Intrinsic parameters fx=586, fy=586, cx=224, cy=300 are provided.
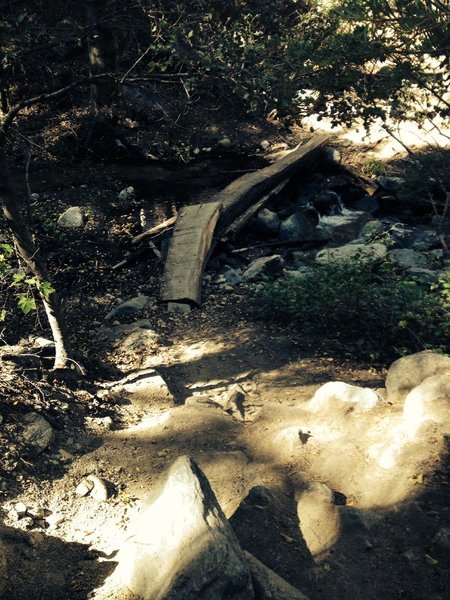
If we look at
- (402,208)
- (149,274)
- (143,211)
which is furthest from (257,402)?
(402,208)

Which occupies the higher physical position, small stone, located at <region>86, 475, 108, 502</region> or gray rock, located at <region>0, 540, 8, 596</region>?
gray rock, located at <region>0, 540, 8, 596</region>

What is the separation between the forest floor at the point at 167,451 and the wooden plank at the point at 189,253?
284mm

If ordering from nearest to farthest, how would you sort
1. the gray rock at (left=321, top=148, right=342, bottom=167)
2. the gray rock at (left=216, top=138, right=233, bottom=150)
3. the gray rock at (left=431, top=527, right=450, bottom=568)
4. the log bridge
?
the gray rock at (left=431, top=527, right=450, bottom=568) < the log bridge < the gray rock at (left=321, top=148, right=342, bottom=167) < the gray rock at (left=216, top=138, right=233, bottom=150)

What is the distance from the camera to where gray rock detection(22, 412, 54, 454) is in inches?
173

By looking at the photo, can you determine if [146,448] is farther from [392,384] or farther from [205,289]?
[205,289]

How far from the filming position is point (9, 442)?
14.2 ft

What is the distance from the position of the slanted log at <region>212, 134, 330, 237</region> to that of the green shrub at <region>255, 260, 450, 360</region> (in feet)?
9.13

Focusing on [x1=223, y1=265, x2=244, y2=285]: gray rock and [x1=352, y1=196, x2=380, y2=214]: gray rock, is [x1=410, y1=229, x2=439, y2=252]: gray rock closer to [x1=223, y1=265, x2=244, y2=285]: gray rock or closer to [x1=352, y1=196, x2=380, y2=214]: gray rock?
[x1=352, y1=196, x2=380, y2=214]: gray rock

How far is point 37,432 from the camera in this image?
4.49 m

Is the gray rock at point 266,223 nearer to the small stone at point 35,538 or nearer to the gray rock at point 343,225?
the gray rock at point 343,225

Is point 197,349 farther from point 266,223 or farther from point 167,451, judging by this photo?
point 266,223

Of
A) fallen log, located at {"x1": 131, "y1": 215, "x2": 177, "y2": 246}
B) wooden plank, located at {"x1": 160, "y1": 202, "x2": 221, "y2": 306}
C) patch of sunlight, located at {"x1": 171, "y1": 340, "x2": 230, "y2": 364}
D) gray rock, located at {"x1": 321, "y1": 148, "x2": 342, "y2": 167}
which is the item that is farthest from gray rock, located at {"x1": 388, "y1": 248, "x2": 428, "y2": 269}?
gray rock, located at {"x1": 321, "y1": 148, "x2": 342, "y2": 167}

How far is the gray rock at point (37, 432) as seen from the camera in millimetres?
4406

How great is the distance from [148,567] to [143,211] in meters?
8.80
